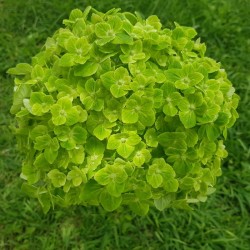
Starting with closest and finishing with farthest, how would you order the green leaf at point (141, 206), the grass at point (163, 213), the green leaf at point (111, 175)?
the green leaf at point (111, 175) < the green leaf at point (141, 206) < the grass at point (163, 213)

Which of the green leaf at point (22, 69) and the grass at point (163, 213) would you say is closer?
the green leaf at point (22, 69)

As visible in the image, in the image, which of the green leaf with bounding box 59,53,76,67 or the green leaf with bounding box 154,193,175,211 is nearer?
the green leaf with bounding box 59,53,76,67

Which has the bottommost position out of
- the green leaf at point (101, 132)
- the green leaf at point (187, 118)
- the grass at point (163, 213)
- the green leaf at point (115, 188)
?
the grass at point (163, 213)

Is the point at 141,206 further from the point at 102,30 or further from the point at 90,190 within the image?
the point at 102,30

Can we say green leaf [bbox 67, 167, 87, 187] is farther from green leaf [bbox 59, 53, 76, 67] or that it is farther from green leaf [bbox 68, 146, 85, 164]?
green leaf [bbox 59, 53, 76, 67]

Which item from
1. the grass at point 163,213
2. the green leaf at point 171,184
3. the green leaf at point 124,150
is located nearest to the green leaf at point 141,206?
the green leaf at point 171,184

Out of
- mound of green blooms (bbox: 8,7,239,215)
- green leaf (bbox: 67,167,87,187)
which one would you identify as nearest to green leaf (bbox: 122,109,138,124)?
mound of green blooms (bbox: 8,7,239,215)

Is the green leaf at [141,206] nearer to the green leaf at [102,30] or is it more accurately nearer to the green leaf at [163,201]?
the green leaf at [163,201]

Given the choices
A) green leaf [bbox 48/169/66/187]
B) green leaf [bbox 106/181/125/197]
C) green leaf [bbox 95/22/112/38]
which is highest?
green leaf [bbox 95/22/112/38]
